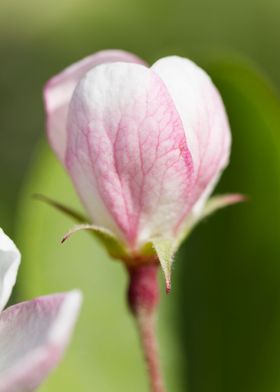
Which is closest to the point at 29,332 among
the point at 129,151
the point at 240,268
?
the point at 129,151

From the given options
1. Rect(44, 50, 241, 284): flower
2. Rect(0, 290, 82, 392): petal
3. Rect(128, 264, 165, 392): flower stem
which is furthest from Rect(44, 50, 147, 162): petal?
Rect(0, 290, 82, 392): petal

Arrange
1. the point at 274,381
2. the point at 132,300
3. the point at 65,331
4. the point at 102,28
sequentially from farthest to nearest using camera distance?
the point at 102,28, the point at 274,381, the point at 132,300, the point at 65,331

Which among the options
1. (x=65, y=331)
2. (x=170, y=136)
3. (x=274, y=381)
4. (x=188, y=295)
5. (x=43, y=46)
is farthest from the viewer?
(x=43, y=46)

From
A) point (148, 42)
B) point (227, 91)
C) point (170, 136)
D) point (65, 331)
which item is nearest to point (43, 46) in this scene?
point (148, 42)

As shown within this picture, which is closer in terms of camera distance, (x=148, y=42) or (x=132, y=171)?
(x=132, y=171)

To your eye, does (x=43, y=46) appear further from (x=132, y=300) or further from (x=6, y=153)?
(x=132, y=300)

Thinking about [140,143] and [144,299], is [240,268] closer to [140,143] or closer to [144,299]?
[144,299]

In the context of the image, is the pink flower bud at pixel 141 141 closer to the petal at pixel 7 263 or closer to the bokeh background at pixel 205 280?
the petal at pixel 7 263

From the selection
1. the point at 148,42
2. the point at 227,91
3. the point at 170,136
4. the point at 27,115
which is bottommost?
the point at 27,115
